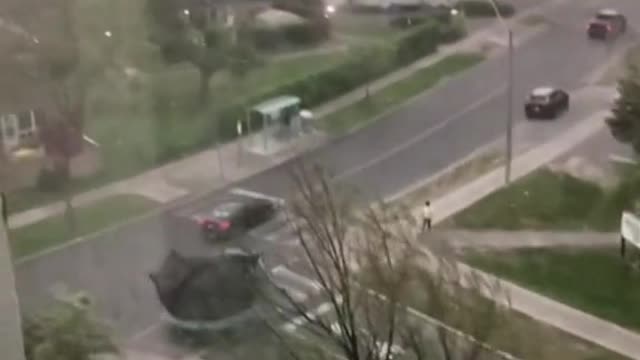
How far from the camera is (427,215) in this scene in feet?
3.81

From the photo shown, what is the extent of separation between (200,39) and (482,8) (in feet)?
1.17

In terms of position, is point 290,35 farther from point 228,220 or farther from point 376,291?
point 376,291

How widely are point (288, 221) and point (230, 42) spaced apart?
230 millimetres

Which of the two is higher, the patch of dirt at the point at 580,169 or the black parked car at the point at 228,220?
the patch of dirt at the point at 580,169

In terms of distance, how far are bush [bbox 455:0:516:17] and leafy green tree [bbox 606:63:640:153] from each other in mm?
166

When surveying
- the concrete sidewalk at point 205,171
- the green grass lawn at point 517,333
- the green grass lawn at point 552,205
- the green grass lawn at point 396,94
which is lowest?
the green grass lawn at point 517,333

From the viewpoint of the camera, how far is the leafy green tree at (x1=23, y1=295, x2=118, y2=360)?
1.04 m

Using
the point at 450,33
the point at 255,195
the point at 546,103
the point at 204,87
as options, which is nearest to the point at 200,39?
the point at 204,87

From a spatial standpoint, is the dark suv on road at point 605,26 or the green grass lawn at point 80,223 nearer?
the green grass lawn at point 80,223

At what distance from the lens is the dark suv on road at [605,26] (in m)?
1.22

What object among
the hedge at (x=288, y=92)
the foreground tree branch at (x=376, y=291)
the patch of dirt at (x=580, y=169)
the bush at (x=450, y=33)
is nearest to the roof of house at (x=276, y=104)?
the hedge at (x=288, y=92)

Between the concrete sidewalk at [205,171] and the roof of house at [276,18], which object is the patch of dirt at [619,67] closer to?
the concrete sidewalk at [205,171]

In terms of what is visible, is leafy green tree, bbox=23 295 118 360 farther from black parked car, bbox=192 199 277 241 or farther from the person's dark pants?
the person's dark pants

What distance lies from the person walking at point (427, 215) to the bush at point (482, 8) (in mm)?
252
